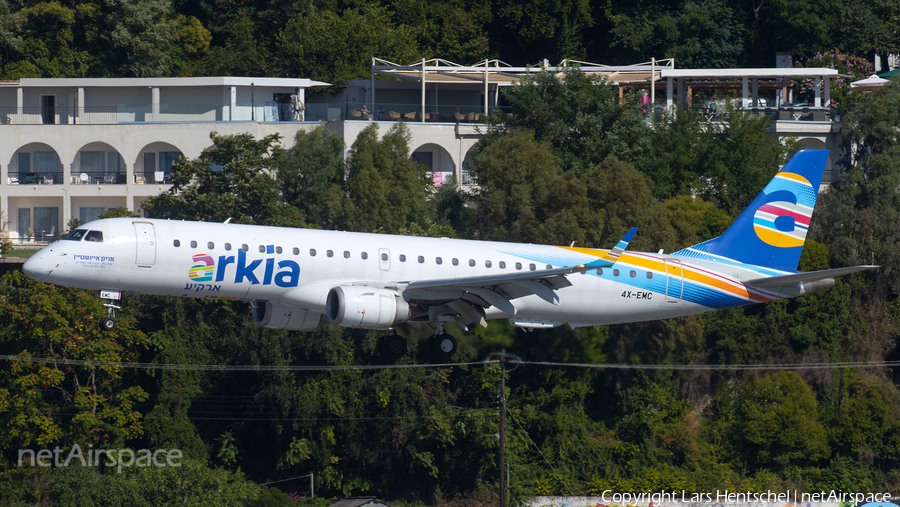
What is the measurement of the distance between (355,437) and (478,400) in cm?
678

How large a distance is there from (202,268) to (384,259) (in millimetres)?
6044

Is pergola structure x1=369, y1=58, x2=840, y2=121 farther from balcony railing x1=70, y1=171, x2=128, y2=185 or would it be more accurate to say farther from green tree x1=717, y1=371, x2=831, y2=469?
green tree x1=717, y1=371, x2=831, y2=469

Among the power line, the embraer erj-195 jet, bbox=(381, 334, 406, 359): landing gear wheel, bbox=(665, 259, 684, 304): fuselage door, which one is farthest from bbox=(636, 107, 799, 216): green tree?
bbox=(381, 334, 406, 359): landing gear wheel

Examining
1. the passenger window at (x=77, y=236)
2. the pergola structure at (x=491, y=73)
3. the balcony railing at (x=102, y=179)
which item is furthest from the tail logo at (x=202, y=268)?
the pergola structure at (x=491, y=73)

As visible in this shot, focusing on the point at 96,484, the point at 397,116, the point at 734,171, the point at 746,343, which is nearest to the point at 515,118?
the point at 397,116

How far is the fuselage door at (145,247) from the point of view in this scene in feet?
114

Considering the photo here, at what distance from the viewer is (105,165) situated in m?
74.8

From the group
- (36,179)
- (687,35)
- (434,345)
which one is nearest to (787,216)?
(434,345)

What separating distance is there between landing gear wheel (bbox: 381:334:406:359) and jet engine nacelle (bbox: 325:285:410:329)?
81.4 inches

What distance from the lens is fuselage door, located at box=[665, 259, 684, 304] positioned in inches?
1624

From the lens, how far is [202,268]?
3522 cm

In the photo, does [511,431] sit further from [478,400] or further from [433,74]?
[433,74]

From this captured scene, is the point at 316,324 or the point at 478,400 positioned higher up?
the point at 316,324

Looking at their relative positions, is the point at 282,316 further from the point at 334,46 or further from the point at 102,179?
the point at 334,46
